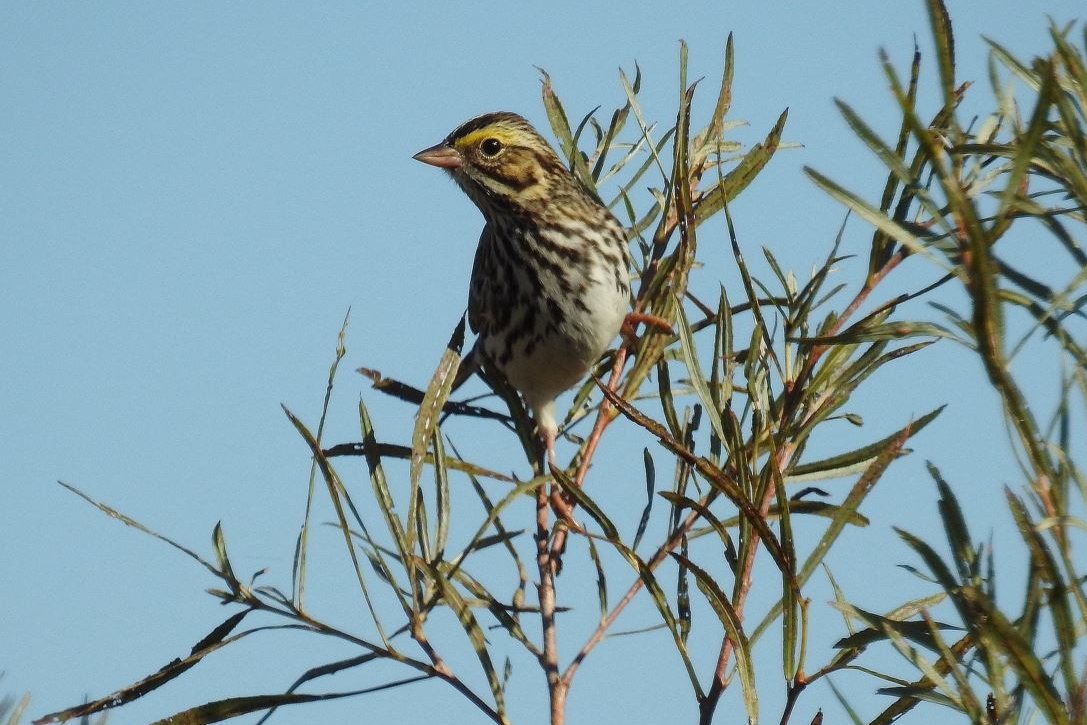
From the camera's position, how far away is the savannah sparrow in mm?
3971

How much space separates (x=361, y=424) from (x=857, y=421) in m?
0.82

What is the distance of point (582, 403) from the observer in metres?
2.99

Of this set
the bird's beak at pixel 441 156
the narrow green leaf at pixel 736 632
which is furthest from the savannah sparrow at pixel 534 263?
the narrow green leaf at pixel 736 632

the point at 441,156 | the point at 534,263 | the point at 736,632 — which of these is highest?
the point at 441,156

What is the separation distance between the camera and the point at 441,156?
15.5 ft

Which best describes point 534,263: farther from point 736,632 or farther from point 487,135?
point 736,632

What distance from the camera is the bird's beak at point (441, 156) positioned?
4680mm

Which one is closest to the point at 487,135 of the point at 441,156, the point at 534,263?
the point at 441,156

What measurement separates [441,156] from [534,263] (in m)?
0.71

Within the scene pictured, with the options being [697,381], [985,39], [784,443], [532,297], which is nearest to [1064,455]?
[985,39]

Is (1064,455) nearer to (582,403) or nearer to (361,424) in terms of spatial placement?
(361,424)

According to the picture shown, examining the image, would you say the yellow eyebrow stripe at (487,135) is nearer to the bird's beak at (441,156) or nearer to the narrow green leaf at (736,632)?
the bird's beak at (441,156)

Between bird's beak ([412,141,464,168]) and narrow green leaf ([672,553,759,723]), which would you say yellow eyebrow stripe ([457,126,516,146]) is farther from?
narrow green leaf ([672,553,759,723])

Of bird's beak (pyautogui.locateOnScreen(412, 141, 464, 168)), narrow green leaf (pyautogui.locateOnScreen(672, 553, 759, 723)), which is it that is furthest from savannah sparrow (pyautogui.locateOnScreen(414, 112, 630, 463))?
narrow green leaf (pyautogui.locateOnScreen(672, 553, 759, 723))
